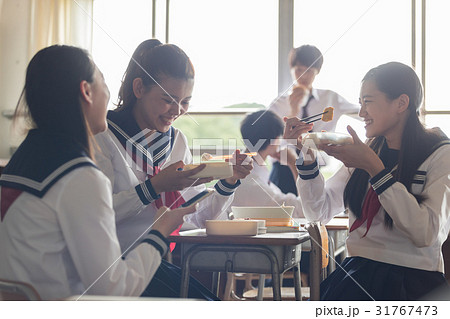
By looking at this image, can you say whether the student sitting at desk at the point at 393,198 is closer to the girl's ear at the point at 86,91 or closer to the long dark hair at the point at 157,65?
the long dark hair at the point at 157,65

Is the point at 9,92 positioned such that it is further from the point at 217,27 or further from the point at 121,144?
the point at 121,144

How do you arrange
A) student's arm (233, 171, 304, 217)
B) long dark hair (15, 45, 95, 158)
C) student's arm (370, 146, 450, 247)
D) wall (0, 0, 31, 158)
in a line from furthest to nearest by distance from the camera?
wall (0, 0, 31, 158)
student's arm (233, 171, 304, 217)
student's arm (370, 146, 450, 247)
long dark hair (15, 45, 95, 158)

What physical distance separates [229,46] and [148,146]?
218 centimetres

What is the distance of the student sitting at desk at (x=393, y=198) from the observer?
1232 millimetres

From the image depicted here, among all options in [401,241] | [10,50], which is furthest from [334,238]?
[10,50]

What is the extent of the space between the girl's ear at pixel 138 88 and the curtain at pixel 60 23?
2062 millimetres

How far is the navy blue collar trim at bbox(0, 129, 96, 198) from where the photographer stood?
0.87m

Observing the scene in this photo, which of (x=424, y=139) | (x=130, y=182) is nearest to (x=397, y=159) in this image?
(x=424, y=139)

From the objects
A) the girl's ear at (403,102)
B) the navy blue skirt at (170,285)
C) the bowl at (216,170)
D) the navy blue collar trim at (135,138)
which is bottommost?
the navy blue skirt at (170,285)

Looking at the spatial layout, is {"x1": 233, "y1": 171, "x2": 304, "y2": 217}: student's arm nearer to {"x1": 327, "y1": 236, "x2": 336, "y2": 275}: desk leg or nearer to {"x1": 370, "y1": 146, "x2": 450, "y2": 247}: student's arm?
{"x1": 327, "y1": 236, "x2": 336, "y2": 275}: desk leg

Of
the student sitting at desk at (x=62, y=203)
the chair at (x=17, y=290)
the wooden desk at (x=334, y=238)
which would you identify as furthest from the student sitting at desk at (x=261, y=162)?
the chair at (x=17, y=290)

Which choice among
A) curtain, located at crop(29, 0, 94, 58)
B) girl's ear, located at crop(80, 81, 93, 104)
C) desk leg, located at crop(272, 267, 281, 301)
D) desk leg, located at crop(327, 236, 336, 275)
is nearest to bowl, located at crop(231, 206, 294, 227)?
desk leg, located at crop(272, 267, 281, 301)

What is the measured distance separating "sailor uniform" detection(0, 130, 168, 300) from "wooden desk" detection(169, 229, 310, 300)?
1.24 ft

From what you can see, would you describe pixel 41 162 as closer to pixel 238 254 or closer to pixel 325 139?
pixel 238 254
